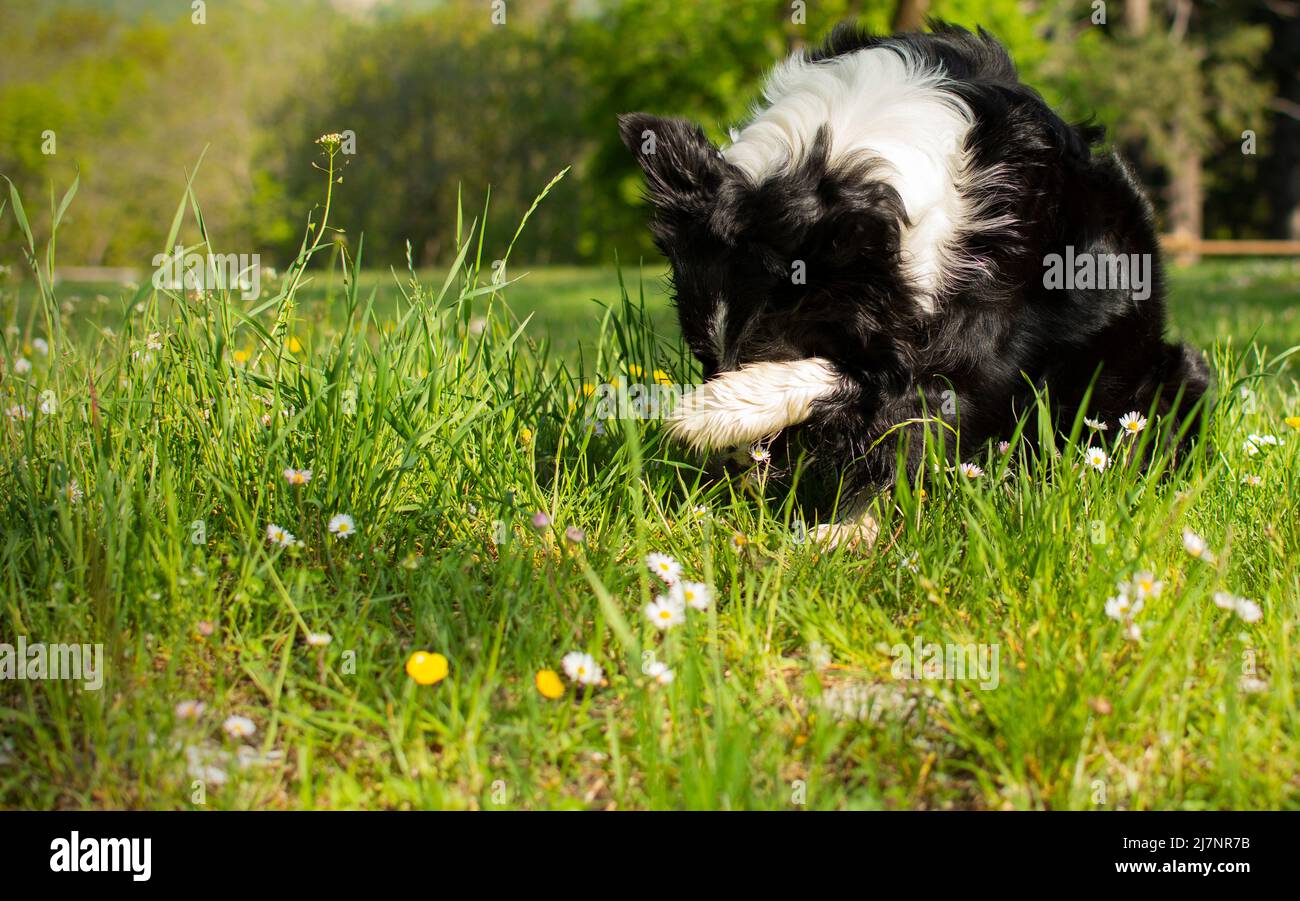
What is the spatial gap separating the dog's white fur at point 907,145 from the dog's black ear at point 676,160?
0.07 meters

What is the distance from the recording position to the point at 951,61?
275cm

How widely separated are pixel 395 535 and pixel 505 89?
1003 inches

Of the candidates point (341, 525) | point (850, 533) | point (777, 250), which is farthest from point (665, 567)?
point (777, 250)

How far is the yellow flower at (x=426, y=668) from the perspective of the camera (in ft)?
5.85

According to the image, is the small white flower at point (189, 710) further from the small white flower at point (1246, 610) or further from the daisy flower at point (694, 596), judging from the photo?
the small white flower at point (1246, 610)

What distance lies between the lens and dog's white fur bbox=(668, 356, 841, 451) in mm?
2357

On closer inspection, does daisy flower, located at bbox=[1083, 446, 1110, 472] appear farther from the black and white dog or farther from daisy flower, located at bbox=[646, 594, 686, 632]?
daisy flower, located at bbox=[646, 594, 686, 632]

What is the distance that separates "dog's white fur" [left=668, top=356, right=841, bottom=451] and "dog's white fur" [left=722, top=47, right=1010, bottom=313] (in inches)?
12.8

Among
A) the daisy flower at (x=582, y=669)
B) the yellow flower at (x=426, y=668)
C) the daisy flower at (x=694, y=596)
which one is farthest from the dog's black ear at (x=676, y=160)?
the yellow flower at (x=426, y=668)

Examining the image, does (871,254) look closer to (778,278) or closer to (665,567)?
(778,278)

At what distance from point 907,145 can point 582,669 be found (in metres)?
1.44

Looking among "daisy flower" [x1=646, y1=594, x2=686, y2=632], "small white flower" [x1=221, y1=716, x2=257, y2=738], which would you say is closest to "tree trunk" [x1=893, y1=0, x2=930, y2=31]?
"daisy flower" [x1=646, y1=594, x2=686, y2=632]

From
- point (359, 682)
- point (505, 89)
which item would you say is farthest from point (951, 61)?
point (505, 89)

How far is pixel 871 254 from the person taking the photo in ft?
7.84
